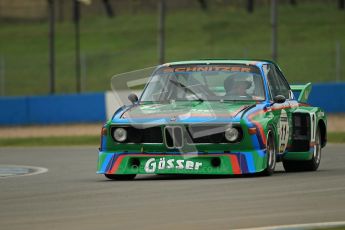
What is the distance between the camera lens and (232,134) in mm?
13172

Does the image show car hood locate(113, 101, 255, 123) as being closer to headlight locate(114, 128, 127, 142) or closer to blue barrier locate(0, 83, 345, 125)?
headlight locate(114, 128, 127, 142)

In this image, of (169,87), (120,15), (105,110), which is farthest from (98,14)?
(169,87)

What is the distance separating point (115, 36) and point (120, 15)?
5.39m

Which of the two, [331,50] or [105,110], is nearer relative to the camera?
[105,110]

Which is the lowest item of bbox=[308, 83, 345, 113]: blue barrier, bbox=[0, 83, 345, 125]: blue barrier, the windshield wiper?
bbox=[0, 83, 345, 125]: blue barrier

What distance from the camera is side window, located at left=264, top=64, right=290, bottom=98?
14734mm

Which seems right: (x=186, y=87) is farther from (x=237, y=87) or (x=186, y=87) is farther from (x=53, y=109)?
(x=53, y=109)

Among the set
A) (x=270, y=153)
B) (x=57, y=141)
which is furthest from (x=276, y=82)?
(x=57, y=141)

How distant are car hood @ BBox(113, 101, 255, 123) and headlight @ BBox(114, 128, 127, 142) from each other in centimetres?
11

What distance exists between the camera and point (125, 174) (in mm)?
13555

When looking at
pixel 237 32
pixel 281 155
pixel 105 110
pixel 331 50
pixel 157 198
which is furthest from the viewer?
pixel 237 32

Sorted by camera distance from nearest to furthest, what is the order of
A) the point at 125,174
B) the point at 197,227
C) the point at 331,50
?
the point at 197,227 → the point at 125,174 → the point at 331,50

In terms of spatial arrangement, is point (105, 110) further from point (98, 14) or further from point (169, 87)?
point (98, 14)

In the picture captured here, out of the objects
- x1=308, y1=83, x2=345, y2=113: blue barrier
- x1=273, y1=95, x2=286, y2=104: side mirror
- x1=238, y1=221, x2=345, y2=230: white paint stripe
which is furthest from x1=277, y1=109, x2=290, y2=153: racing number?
x1=308, y1=83, x2=345, y2=113: blue barrier
